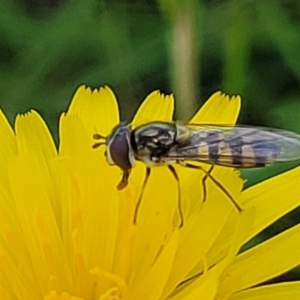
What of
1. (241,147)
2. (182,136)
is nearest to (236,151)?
(241,147)

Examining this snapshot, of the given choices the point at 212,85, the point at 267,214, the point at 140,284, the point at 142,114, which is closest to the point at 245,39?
the point at 212,85

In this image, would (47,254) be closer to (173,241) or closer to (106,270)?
(106,270)

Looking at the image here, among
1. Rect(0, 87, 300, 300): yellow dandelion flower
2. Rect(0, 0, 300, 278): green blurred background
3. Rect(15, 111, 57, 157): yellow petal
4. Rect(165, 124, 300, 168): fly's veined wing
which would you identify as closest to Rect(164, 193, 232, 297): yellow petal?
Rect(0, 87, 300, 300): yellow dandelion flower

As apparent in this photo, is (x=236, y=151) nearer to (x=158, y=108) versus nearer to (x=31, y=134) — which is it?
(x=158, y=108)

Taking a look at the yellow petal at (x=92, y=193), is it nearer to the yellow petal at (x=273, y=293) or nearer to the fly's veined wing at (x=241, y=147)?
the fly's veined wing at (x=241, y=147)

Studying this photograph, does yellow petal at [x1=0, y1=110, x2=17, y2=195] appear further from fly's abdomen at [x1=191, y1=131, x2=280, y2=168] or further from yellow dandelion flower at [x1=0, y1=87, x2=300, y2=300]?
fly's abdomen at [x1=191, y1=131, x2=280, y2=168]

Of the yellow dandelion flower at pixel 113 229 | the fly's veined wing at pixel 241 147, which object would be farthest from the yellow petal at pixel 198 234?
the fly's veined wing at pixel 241 147
